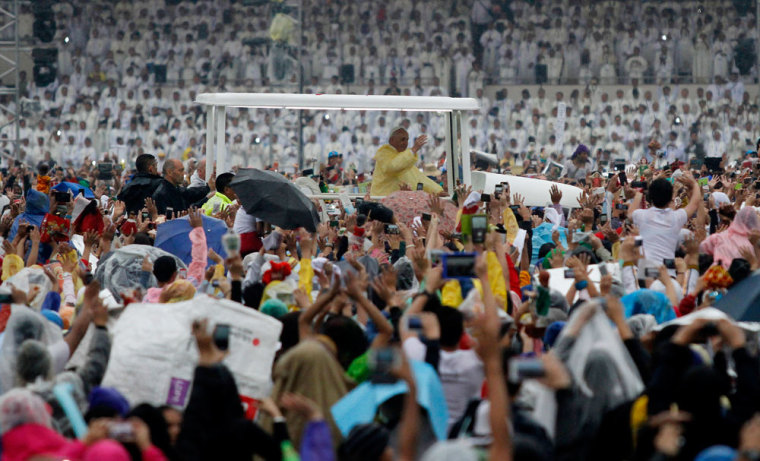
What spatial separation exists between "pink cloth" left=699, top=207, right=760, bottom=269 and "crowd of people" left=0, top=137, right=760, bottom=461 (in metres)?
0.01

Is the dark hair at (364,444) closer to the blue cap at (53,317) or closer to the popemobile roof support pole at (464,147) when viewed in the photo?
the blue cap at (53,317)

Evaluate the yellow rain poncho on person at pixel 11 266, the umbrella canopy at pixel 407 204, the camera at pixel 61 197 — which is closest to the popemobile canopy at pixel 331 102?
the umbrella canopy at pixel 407 204

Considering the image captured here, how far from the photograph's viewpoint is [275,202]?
30.3 ft

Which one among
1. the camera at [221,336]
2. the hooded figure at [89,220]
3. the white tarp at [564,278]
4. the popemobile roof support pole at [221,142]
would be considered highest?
the popemobile roof support pole at [221,142]

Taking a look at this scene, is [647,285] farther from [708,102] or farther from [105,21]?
[105,21]

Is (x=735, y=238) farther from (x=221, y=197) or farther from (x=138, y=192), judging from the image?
(x=138, y=192)

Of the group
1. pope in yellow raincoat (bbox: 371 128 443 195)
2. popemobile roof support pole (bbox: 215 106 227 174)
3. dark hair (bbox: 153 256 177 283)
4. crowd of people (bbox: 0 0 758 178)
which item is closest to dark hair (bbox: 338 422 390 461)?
dark hair (bbox: 153 256 177 283)

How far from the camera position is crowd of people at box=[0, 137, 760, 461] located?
14.2ft

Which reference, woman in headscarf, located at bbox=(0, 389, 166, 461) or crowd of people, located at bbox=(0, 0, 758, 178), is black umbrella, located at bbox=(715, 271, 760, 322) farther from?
crowd of people, located at bbox=(0, 0, 758, 178)

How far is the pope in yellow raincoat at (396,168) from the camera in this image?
11516 mm

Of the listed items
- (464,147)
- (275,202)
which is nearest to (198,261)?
(275,202)

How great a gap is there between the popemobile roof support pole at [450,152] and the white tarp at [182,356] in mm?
6598

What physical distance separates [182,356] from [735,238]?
3.76m

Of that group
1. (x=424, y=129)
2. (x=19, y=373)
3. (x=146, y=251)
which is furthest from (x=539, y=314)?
(x=424, y=129)
